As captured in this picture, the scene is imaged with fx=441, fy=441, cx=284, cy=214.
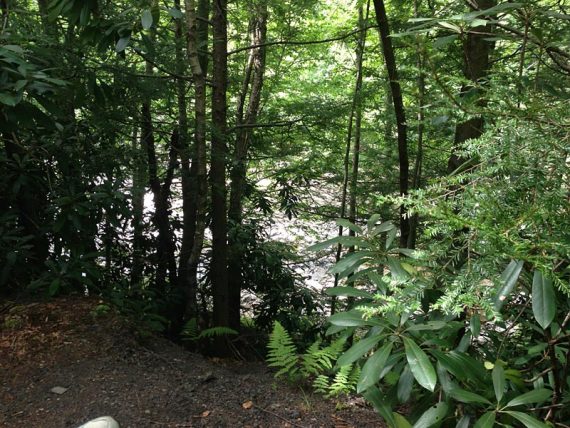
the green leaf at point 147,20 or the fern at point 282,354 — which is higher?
the green leaf at point 147,20

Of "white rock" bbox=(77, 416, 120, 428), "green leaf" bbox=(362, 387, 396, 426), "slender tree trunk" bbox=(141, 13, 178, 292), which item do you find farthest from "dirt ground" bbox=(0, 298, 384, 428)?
"slender tree trunk" bbox=(141, 13, 178, 292)

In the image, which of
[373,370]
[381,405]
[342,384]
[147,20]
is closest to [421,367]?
[373,370]

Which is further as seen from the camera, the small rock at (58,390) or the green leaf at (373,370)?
the small rock at (58,390)

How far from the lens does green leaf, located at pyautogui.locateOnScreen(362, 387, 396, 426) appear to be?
1808 millimetres

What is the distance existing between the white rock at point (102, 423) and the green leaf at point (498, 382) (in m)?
1.66

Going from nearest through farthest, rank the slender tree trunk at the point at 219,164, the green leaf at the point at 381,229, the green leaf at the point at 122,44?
the green leaf at the point at 381,229 → the green leaf at the point at 122,44 → the slender tree trunk at the point at 219,164

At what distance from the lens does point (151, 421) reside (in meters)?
2.26

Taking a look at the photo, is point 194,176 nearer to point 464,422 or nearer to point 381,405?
point 381,405

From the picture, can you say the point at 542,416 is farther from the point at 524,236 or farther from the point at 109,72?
the point at 109,72

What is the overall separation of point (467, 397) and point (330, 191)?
6.55 m

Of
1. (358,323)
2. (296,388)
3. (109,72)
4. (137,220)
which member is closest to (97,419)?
(296,388)

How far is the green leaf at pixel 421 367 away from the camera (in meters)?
1.37

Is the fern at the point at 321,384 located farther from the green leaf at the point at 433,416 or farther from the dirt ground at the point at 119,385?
the green leaf at the point at 433,416

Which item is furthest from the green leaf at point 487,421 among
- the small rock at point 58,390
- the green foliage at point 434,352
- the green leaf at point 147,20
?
the green leaf at point 147,20
